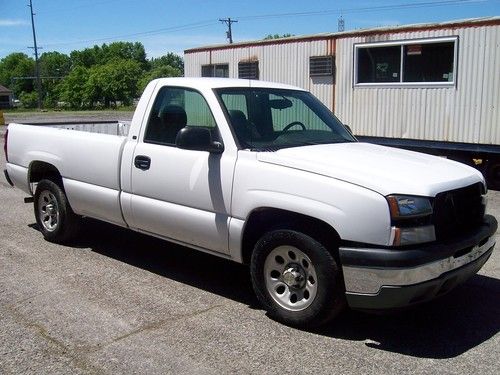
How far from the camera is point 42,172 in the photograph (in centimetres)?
686

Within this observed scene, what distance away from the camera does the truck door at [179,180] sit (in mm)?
4750

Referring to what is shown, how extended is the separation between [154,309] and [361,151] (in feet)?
6.87

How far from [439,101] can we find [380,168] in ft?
26.0

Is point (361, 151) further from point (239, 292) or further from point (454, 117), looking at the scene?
point (454, 117)

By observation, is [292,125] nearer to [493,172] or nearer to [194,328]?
[194,328]

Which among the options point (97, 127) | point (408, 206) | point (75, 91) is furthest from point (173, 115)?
point (75, 91)

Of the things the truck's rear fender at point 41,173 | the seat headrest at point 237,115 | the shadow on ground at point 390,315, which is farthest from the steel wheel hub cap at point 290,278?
the truck's rear fender at point 41,173

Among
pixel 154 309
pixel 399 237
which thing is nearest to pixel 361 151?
pixel 399 237

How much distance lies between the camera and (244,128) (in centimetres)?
490

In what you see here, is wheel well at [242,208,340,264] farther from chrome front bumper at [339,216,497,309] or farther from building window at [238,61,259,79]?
building window at [238,61,259,79]

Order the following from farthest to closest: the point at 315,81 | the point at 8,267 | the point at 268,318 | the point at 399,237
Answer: the point at 315,81, the point at 8,267, the point at 268,318, the point at 399,237

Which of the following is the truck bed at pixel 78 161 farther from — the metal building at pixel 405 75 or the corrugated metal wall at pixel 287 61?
the corrugated metal wall at pixel 287 61

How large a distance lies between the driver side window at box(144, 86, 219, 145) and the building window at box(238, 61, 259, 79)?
9884 millimetres

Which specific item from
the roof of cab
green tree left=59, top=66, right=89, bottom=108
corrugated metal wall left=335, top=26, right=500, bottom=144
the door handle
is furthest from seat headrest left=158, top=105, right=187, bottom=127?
green tree left=59, top=66, right=89, bottom=108
